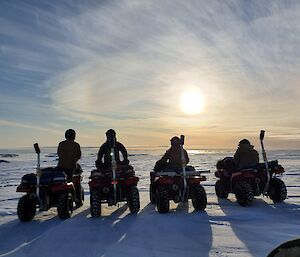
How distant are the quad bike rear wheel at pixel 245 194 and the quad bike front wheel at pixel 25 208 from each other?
555cm

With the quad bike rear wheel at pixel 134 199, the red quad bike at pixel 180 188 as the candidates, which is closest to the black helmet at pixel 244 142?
the red quad bike at pixel 180 188

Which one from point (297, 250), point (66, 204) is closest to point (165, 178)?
point (66, 204)

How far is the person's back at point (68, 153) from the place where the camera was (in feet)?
36.0

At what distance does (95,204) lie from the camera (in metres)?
9.68

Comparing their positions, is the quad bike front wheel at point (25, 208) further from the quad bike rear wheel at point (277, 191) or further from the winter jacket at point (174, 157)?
the quad bike rear wheel at point (277, 191)

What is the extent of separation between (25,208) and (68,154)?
2.13 m

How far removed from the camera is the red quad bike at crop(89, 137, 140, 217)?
9844 millimetres

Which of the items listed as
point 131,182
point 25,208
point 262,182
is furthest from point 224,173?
point 25,208

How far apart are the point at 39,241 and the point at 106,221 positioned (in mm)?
2188

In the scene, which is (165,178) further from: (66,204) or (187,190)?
(66,204)

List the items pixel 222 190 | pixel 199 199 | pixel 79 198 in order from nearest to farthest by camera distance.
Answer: pixel 199 199 < pixel 79 198 < pixel 222 190

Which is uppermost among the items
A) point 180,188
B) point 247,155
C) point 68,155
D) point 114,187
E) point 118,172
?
point 68,155

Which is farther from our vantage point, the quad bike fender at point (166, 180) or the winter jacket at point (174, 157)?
the winter jacket at point (174, 157)

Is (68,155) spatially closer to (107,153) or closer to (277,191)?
(107,153)
